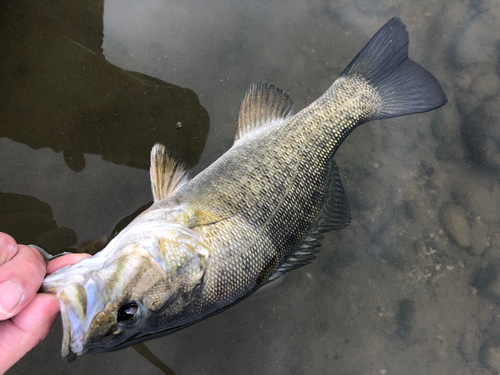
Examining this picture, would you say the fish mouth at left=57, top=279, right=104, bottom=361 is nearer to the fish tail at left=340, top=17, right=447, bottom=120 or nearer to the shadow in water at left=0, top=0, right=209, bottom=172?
the shadow in water at left=0, top=0, right=209, bottom=172

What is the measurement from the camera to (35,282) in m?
1.37

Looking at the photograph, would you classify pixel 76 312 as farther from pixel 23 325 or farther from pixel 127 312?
pixel 23 325

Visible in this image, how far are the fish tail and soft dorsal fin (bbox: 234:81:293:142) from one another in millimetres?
471

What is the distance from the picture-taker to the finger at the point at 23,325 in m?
1.33

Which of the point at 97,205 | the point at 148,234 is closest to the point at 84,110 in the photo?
the point at 97,205

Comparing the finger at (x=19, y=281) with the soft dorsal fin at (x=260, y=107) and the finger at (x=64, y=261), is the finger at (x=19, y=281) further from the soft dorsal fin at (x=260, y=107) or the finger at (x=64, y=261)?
the soft dorsal fin at (x=260, y=107)

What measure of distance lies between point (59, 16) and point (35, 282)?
198cm

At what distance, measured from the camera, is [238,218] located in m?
1.68

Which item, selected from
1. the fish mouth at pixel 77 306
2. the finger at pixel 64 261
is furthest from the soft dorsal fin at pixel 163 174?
the fish mouth at pixel 77 306

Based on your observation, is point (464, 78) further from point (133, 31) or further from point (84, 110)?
point (84, 110)

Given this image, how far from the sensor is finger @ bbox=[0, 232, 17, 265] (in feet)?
4.76

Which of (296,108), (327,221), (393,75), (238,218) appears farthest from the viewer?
(296,108)

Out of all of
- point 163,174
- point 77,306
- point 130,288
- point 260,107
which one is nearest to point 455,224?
point 260,107

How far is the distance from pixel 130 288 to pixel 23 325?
19.9 inches
